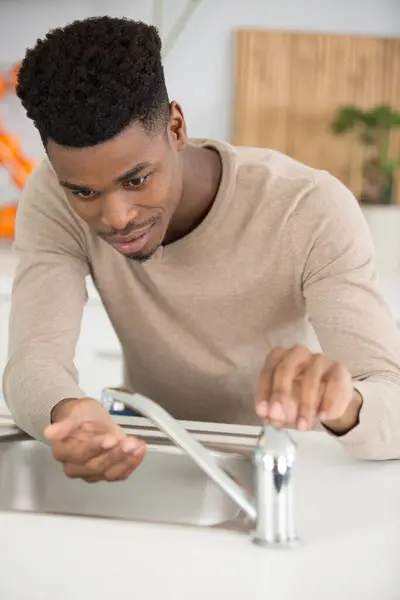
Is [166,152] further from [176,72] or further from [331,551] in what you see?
[176,72]

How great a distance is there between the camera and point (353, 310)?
1226 mm

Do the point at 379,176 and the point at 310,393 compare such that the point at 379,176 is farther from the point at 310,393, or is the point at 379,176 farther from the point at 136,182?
the point at 310,393

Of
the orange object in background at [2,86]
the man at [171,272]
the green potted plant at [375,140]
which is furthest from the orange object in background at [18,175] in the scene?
the man at [171,272]

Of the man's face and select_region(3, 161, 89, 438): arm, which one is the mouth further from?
select_region(3, 161, 89, 438): arm

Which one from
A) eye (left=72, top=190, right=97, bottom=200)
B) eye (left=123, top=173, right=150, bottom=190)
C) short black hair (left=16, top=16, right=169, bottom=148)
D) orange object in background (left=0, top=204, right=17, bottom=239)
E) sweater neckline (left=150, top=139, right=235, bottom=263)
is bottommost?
orange object in background (left=0, top=204, right=17, bottom=239)

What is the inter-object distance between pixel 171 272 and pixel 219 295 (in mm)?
76

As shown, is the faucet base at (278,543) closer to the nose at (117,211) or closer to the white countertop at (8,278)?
the nose at (117,211)

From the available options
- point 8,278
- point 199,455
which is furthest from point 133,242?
point 8,278

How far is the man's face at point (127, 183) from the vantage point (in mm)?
1096

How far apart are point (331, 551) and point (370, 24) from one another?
206 cm

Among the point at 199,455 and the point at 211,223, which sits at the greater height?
the point at 211,223

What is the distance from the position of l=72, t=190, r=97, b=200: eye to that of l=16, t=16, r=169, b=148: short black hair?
2.5 inches

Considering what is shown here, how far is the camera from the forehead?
1.09m

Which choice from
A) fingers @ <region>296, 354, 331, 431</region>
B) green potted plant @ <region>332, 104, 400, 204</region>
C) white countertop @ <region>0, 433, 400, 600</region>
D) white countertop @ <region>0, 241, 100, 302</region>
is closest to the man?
fingers @ <region>296, 354, 331, 431</region>
